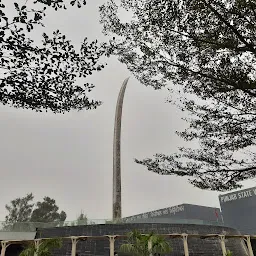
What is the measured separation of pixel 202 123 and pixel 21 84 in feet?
15.5

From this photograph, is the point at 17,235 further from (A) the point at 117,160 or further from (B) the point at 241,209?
(B) the point at 241,209

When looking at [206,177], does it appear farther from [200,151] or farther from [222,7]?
[222,7]

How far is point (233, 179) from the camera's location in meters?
7.15

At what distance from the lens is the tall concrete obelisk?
19.1 m

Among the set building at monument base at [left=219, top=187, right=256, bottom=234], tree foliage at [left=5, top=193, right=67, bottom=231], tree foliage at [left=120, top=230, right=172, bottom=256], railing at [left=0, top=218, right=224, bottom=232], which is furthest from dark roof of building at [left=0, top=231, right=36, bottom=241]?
building at monument base at [left=219, top=187, right=256, bottom=234]

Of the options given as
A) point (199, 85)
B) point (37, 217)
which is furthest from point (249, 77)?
point (37, 217)

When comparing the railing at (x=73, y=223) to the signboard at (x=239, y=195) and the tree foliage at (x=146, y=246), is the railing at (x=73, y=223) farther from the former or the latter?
the signboard at (x=239, y=195)

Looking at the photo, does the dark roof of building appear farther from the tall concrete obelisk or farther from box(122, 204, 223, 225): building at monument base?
box(122, 204, 223, 225): building at monument base

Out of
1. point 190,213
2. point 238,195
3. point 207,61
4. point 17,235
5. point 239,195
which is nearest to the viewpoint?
point 207,61

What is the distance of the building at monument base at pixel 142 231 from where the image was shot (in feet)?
41.8

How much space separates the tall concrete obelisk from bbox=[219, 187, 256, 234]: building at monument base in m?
27.3

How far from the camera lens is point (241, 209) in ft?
146

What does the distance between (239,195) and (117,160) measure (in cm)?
3093

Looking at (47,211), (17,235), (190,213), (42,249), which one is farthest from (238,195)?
(42,249)
